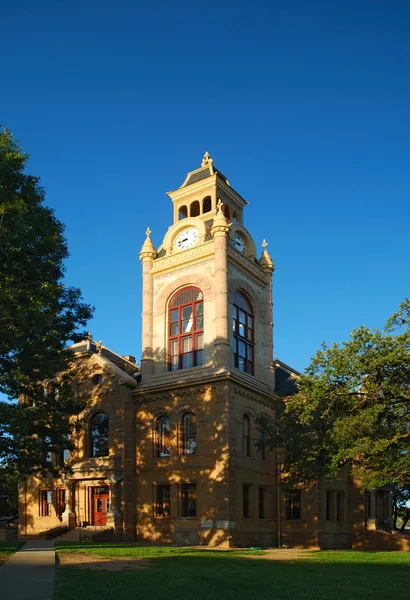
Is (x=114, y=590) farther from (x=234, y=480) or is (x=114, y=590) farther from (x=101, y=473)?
(x=101, y=473)

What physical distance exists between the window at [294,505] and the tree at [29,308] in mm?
16206

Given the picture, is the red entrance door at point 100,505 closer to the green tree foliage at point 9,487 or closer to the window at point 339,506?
the green tree foliage at point 9,487

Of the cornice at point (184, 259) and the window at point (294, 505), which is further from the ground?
the cornice at point (184, 259)

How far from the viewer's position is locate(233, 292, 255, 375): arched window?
36906mm

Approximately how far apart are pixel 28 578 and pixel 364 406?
14483mm

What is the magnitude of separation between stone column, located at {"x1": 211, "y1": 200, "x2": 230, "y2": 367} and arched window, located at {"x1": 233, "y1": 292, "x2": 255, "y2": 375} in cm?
207

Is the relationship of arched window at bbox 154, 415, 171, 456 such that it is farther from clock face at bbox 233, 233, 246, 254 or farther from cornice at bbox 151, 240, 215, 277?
clock face at bbox 233, 233, 246, 254

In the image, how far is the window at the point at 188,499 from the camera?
Answer: 33.0 meters

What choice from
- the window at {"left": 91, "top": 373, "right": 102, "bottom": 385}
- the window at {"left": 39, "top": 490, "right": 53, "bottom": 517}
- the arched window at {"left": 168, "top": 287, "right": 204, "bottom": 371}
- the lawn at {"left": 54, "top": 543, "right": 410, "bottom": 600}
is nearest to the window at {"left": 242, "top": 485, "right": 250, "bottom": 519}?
the arched window at {"left": 168, "top": 287, "right": 204, "bottom": 371}

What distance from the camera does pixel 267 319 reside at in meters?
40.2

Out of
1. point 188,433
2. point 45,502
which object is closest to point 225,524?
point 188,433

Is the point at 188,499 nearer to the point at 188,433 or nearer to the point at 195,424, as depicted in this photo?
the point at 188,433

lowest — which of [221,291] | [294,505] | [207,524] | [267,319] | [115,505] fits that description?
[294,505]

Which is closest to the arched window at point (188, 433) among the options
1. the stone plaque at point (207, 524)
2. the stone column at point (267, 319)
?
the stone plaque at point (207, 524)
